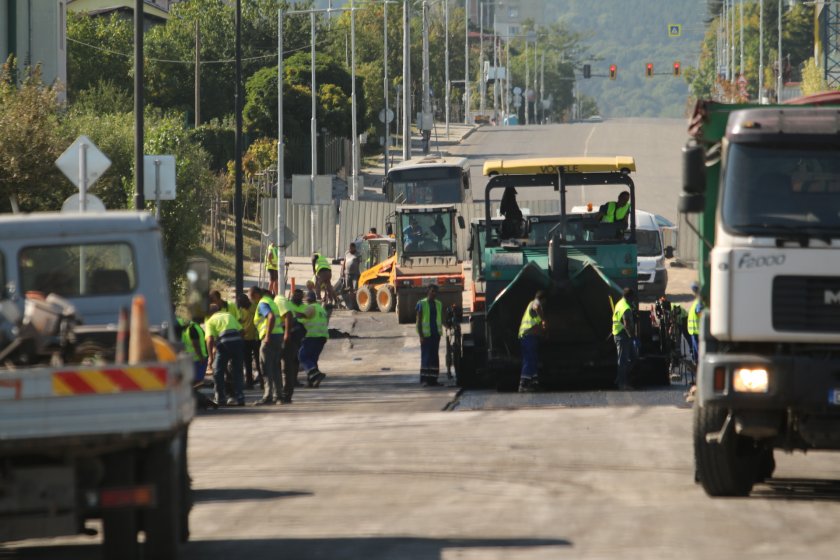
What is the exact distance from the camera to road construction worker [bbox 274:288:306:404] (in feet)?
75.3

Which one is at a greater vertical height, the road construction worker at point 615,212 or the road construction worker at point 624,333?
the road construction worker at point 615,212

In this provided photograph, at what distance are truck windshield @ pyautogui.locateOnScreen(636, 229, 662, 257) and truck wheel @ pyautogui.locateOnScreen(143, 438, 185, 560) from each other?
31432 mm

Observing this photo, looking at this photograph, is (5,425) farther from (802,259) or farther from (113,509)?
(802,259)

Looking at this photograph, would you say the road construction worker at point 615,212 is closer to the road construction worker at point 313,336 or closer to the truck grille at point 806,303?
the road construction worker at point 313,336

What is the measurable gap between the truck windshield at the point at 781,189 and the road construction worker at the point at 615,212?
1123 centimetres

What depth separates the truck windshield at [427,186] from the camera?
43.5 meters

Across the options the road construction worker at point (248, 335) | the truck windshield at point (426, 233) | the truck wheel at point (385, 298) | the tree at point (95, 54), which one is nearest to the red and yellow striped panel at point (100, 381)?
the road construction worker at point (248, 335)

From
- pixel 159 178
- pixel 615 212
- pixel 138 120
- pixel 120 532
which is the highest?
pixel 138 120

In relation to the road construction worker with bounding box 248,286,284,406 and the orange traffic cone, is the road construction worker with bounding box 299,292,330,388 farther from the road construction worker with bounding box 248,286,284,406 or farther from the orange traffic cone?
the orange traffic cone

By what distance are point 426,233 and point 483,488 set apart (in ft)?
79.0

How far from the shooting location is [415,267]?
1390 inches

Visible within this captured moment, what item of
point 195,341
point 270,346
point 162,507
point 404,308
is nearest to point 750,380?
point 162,507

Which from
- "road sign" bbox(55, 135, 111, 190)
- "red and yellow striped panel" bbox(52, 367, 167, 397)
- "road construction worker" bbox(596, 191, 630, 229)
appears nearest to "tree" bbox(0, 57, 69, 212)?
"road sign" bbox(55, 135, 111, 190)

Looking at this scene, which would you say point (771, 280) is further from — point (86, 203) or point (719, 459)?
point (86, 203)
